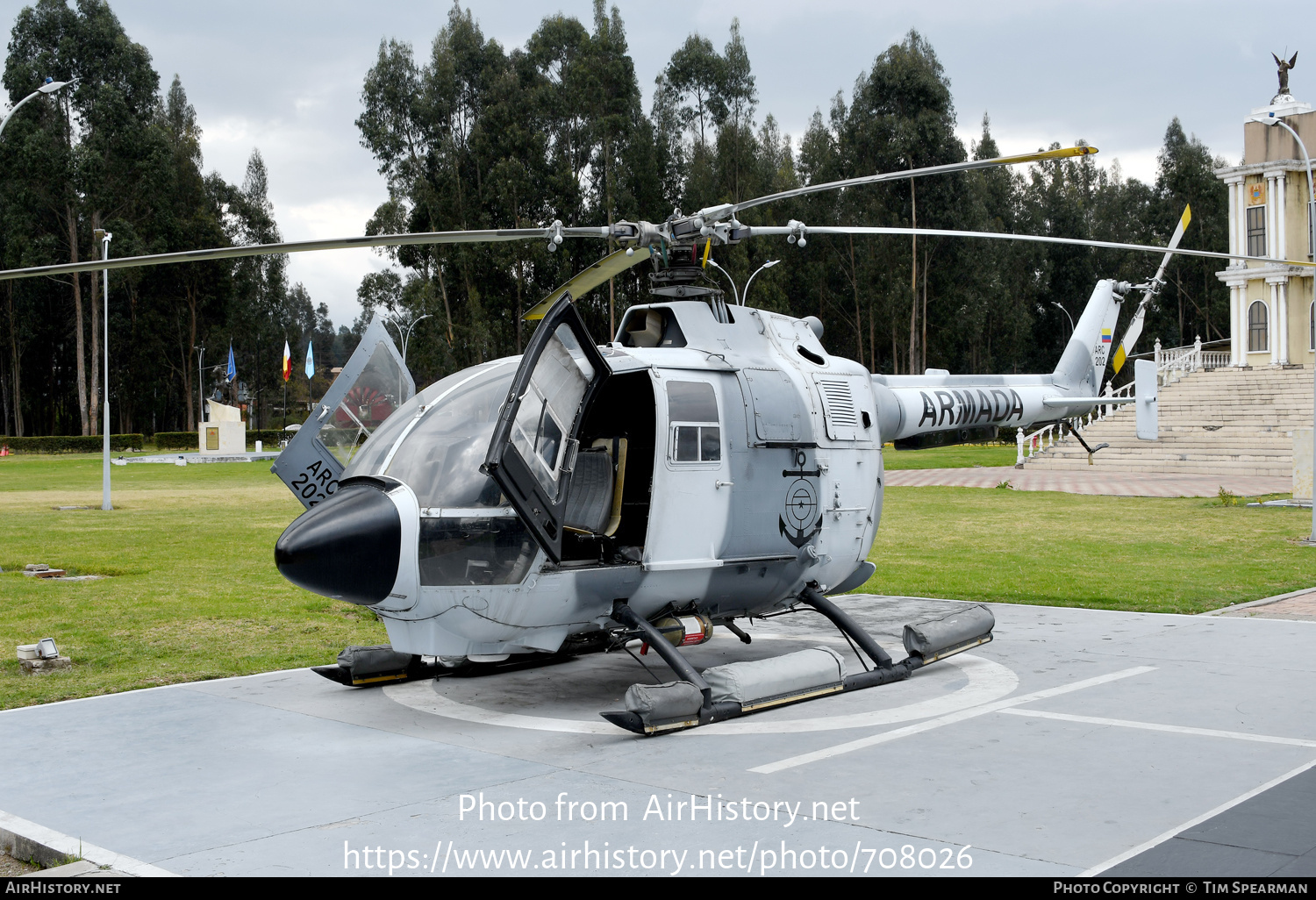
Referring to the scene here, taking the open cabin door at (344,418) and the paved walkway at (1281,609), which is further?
the paved walkway at (1281,609)

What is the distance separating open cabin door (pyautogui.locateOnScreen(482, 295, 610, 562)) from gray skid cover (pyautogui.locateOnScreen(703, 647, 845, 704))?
1.55m

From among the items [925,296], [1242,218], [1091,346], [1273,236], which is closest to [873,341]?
[925,296]

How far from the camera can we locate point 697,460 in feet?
26.8

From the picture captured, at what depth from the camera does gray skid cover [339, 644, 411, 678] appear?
860cm

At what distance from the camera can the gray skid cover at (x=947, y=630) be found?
907cm

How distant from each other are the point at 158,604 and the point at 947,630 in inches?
368

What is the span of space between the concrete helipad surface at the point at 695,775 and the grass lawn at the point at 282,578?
1769 mm

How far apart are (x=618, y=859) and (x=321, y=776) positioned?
2256 millimetres

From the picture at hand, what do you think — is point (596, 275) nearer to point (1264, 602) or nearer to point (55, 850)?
point (55, 850)

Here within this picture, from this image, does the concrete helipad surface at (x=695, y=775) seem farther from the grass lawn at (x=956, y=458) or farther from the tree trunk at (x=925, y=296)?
the tree trunk at (x=925, y=296)

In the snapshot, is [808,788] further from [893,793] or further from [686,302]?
[686,302]

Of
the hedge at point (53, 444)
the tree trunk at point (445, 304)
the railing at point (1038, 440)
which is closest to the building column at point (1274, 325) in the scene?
the railing at point (1038, 440)

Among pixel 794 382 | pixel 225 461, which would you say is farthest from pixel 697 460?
pixel 225 461

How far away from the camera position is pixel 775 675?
7883 mm
